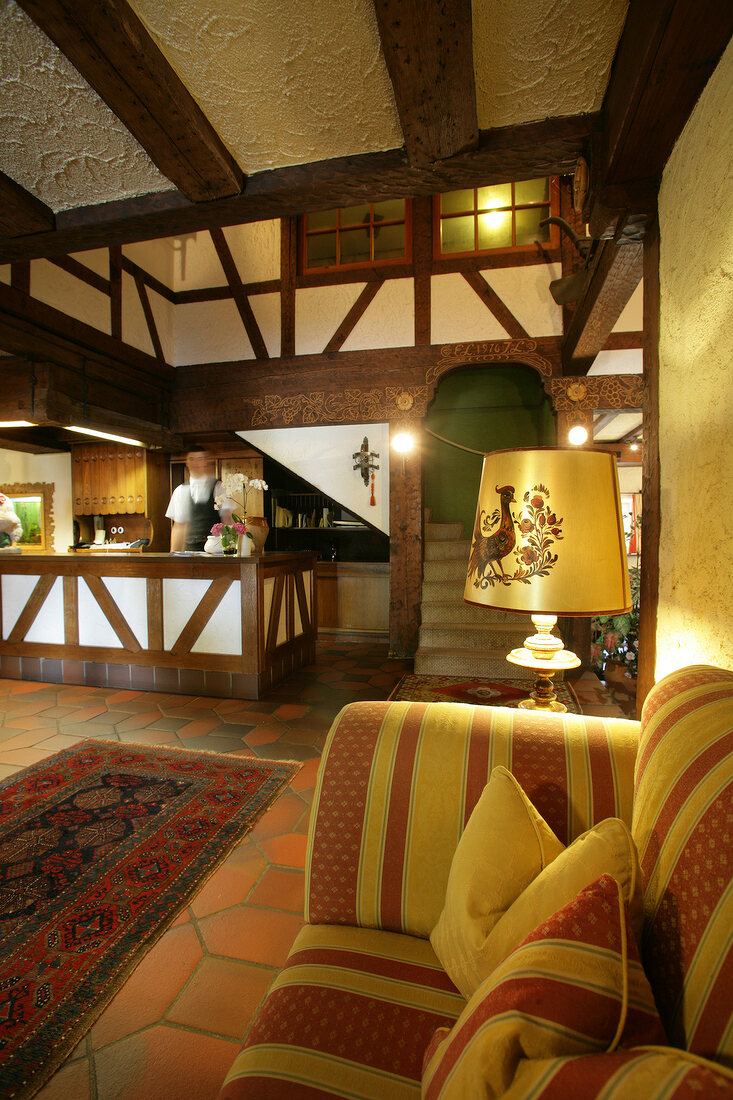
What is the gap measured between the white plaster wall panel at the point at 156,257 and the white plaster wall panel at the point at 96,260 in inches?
11.6

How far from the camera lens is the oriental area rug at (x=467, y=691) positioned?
12.3 feet

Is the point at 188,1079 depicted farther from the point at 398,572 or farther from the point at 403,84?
the point at 398,572

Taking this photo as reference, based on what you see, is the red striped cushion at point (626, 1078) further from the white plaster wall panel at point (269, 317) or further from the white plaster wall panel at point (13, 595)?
the white plaster wall panel at point (269, 317)

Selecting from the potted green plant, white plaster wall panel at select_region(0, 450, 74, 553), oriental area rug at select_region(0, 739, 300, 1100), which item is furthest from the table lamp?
white plaster wall panel at select_region(0, 450, 74, 553)

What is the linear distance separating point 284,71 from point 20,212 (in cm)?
129

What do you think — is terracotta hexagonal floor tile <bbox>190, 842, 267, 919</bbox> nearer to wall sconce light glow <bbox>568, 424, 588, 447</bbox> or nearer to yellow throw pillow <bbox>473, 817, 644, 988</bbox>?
yellow throw pillow <bbox>473, 817, 644, 988</bbox>

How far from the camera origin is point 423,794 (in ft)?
3.74

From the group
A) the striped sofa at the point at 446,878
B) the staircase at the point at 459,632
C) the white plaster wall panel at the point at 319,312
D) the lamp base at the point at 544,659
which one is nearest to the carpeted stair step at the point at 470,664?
the staircase at the point at 459,632

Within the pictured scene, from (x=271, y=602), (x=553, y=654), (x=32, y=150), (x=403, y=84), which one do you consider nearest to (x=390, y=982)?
(x=553, y=654)

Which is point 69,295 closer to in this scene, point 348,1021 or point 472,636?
point 472,636

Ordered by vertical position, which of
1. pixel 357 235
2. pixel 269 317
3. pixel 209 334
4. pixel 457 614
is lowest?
pixel 457 614

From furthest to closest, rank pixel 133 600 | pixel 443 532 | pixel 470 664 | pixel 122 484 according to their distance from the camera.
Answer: pixel 122 484 < pixel 443 532 < pixel 470 664 < pixel 133 600

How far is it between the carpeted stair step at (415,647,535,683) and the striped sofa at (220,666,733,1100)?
10.6 ft

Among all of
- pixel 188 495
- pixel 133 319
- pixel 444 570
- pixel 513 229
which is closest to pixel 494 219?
pixel 513 229
